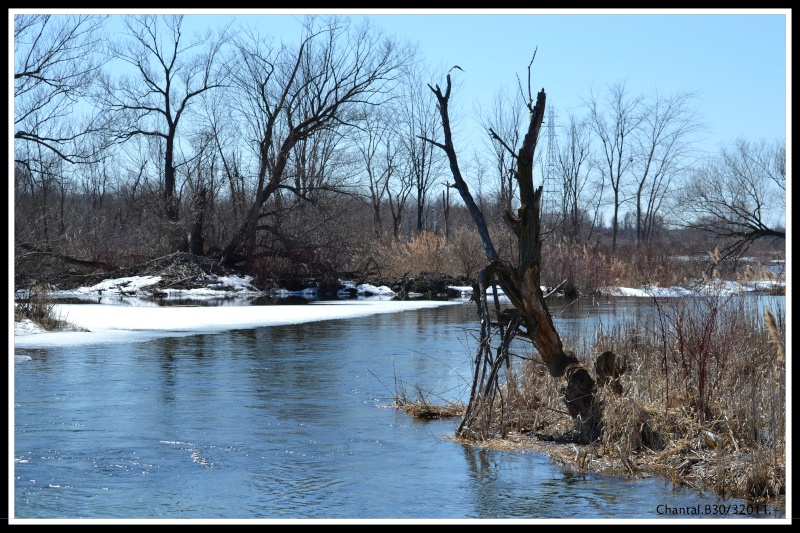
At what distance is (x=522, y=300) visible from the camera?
7707mm

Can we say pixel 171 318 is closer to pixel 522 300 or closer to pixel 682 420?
pixel 522 300

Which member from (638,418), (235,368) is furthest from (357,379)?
(638,418)

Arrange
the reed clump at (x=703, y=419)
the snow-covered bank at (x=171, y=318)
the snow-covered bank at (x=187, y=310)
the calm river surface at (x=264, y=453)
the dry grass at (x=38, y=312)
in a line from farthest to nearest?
1. the dry grass at (x=38, y=312)
2. the snow-covered bank at (x=187, y=310)
3. the snow-covered bank at (x=171, y=318)
4. the reed clump at (x=703, y=419)
5. the calm river surface at (x=264, y=453)

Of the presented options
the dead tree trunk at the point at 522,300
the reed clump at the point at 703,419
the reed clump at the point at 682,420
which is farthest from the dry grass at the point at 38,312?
the reed clump at the point at 703,419

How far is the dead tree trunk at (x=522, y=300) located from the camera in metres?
7.47

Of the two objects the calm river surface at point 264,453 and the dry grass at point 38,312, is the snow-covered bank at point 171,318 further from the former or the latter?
the calm river surface at point 264,453

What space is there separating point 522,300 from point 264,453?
8.38ft

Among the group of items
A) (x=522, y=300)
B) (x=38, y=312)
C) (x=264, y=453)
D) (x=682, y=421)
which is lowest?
(x=264, y=453)

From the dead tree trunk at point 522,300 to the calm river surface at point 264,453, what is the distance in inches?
23.6

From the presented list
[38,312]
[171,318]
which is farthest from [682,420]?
[171,318]

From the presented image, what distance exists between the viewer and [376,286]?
3006cm

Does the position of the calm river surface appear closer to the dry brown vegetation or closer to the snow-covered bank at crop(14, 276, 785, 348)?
the dry brown vegetation

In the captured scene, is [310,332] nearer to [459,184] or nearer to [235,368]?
[235,368]

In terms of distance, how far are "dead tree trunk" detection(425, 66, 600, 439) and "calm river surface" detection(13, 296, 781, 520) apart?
23.6 inches
